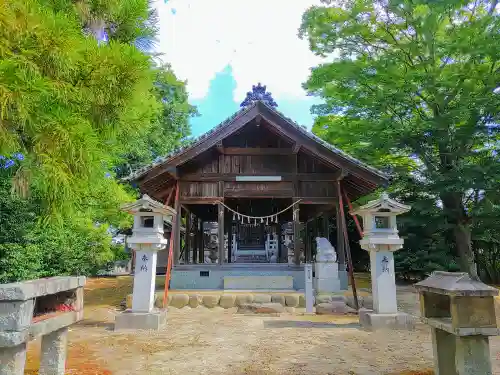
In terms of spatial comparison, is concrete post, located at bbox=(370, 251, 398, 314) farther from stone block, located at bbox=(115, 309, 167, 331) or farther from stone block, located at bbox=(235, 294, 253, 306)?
stone block, located at bbox=(115, 309, 167, 331)

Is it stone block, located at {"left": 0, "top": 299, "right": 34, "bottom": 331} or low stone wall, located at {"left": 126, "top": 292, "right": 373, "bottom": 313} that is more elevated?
stone block, located at {"left": 0, "top": 299, "right": 34, "bottom": 331}

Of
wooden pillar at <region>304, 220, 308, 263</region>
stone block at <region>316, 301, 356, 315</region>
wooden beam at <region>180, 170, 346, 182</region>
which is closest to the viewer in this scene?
stone block at <region>316, 301, 356, 315</region>

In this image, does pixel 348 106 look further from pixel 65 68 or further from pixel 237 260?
pixel 65 68

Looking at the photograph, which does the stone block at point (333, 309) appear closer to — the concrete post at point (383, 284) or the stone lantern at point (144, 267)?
the concrete post at point (383, 284)

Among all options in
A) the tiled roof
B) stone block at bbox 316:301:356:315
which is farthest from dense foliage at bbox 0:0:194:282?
stone block at bbox 316:301:356:315

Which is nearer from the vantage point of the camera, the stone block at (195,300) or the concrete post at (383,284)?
the concrete post at (383,284)

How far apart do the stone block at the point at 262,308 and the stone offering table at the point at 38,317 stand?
676 cm

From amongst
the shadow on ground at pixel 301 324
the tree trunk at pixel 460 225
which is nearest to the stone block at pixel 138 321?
the shadow on ground at pixel 301 324

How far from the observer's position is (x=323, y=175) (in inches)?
512

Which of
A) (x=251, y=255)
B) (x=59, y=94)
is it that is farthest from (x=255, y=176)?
(x=59, y=94)

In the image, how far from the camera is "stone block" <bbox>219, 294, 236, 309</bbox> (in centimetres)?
1102

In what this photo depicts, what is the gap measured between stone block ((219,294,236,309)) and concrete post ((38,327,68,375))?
6872mm

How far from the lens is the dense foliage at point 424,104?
47.0 feet

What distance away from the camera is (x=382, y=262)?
28.5 ft
